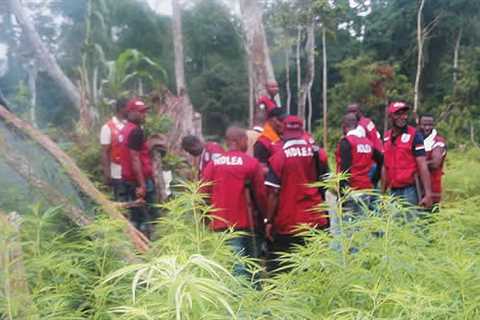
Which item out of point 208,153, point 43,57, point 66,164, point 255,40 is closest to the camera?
point 66,164

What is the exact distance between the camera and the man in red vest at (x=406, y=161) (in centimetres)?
521

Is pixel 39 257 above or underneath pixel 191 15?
underneath

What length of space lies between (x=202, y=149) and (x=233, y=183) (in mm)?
964

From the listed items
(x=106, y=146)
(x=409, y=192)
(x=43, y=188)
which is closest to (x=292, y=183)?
(x=409, y=192)

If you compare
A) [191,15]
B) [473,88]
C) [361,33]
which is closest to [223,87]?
[191,15]

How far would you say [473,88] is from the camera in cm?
1931

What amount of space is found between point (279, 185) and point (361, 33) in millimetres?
23201

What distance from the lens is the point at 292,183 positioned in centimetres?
448

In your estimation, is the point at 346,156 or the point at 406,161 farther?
the point at 406,161

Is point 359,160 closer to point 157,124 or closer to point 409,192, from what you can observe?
point 409,192

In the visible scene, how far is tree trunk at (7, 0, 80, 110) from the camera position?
1077 cm

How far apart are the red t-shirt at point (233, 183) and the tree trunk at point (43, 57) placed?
676 cm

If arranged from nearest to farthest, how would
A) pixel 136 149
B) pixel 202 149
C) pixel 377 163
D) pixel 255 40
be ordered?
pixel 202 149 < pixel 377 163 < pixel 136 149 < pixel 255 40

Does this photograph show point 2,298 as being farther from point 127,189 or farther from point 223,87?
point 223,87
